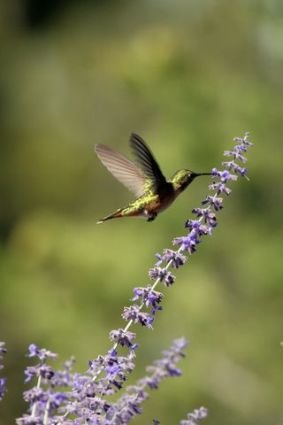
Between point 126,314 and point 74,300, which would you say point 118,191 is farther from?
point 126,314

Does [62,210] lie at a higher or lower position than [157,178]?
higher

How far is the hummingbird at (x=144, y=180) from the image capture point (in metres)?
3.10

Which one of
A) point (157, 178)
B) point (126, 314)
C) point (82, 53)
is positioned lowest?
point (126, 314)

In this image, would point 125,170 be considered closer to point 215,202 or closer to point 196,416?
point 215,202

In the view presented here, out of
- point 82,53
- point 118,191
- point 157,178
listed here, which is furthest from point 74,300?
point 157,178

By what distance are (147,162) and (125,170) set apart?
0.31 meters

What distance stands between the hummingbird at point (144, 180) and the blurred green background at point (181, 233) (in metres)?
5.50

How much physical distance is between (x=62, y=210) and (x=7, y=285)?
10.6 feet

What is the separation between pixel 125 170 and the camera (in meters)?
3.37

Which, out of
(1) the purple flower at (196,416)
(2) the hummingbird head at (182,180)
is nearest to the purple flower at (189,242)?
(1) the purple flower at (196,416)

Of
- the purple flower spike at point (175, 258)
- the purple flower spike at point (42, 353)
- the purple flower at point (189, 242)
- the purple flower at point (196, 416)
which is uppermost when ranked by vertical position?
the purple flower at point (189, 242)

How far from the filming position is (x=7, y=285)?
11172mm

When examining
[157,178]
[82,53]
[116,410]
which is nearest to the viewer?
[116,410]

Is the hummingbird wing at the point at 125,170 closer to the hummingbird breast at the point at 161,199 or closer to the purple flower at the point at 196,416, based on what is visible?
the hummingbird breast at the point at 161,199
